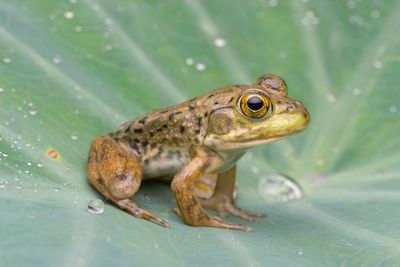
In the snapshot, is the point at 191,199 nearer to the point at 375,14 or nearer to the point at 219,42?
the point at 219,42

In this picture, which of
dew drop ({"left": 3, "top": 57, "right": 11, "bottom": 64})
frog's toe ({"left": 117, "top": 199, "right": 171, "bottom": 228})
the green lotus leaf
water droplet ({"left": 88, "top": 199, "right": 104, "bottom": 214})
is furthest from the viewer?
dew drop ({"left": 3, "top": 57, "right": 11, "bottom": 64})

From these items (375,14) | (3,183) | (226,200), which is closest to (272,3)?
(375,14)

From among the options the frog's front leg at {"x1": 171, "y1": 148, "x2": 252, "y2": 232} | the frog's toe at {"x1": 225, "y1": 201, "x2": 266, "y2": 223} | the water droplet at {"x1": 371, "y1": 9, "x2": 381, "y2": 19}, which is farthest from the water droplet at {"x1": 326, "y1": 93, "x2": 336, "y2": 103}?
the frog's front leg at {"x1": 171, "y1": 148, "x2": 252, "y2": 232}

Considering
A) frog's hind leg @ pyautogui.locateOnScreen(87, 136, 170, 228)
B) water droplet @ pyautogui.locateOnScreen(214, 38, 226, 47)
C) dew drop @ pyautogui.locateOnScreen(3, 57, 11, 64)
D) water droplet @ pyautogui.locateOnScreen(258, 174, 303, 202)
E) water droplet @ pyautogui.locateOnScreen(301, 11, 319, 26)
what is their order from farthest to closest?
water droplet @ pyautogui.locateOnScreen(301, 11, 319, 26) → water droplet @ pyautogui.locateOnScreen(214, 38, 226, 47) → water droplet @ pyautogui.locateOnScreen(258, 174, 303, 202) → dew drop @ pyautogui.locateOnScreen(3, 57, 11, 64) → frog's hind leg @ pyautogui.locateOnScreen(87, 136, 170, 228)

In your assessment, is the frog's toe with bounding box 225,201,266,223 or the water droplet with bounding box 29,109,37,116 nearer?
the water droplet with bounding box 29,109,37,116

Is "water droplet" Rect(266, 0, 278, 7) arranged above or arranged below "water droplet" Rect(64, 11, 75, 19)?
above

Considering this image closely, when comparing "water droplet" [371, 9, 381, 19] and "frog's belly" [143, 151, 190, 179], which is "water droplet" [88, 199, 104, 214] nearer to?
"frog's belly" [143, 151, 190, 179]

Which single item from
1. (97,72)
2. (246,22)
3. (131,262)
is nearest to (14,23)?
(97,72)

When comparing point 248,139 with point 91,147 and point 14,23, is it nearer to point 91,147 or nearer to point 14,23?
point 91,147
